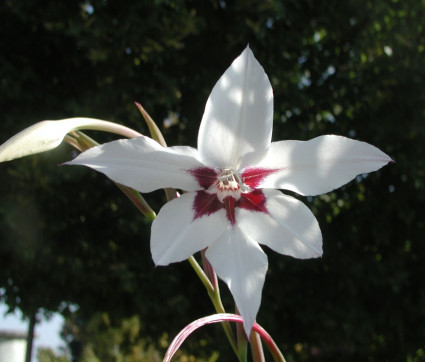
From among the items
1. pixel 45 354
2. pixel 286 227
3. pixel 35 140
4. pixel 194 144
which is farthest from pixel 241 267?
pixel 45 354

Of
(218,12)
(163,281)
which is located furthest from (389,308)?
(218,12)

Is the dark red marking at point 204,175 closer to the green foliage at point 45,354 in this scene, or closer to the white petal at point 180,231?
the white petal at point 180,231

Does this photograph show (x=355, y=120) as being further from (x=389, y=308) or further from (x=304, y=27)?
(x=389, y=308)

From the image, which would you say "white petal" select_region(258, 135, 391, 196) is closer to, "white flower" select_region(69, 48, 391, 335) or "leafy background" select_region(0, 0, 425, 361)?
"white flower" select_region(69, 48, 391, 335)

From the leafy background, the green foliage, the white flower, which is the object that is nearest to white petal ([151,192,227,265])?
the white flower

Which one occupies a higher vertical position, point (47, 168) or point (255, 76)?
point (47, 168)

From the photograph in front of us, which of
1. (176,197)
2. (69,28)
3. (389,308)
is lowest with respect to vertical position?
(176,197)

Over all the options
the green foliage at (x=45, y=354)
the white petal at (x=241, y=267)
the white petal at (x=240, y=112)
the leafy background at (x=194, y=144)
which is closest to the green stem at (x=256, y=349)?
the white petal at (x=241, y=267)

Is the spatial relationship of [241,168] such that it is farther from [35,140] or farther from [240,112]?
[35,140]
